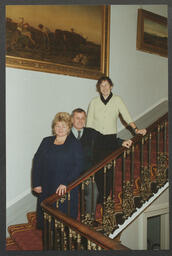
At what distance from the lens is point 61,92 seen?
3924 millimetres

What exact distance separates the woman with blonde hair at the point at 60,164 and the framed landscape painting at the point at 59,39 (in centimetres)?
131

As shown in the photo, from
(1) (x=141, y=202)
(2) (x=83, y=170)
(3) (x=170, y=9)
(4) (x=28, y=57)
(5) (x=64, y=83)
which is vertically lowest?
(1) (x=141, y=202)

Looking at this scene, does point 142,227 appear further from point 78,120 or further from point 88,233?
point 78,120

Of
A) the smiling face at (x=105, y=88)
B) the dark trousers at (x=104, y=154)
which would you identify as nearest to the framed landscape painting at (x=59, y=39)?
the smiling face at (x=105, y=88)

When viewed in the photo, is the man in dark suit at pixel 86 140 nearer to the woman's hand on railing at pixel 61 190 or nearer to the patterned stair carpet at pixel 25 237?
the woman's hand on railing at pixel 61 190

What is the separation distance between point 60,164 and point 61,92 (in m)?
1.55

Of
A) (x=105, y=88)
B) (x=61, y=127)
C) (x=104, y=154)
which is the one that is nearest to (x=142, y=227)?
(x=104, y=154)

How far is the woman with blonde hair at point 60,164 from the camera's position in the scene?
2768mm

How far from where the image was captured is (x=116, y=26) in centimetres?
424

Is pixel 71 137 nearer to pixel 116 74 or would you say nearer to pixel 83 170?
pixel 83 170

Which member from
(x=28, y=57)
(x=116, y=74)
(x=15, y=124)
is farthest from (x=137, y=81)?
(x=15, y=124)

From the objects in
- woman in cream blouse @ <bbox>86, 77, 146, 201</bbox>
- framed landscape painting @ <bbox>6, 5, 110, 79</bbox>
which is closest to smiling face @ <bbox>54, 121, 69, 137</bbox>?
woman in cream blouse @ <bbox>86, 77, 146, 201</bbox>

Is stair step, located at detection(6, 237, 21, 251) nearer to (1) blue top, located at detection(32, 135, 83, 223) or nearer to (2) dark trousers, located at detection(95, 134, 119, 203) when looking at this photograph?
(1) blue top, located at detection(32, 135, 83, 223)

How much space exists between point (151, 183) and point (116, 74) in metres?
2.09
